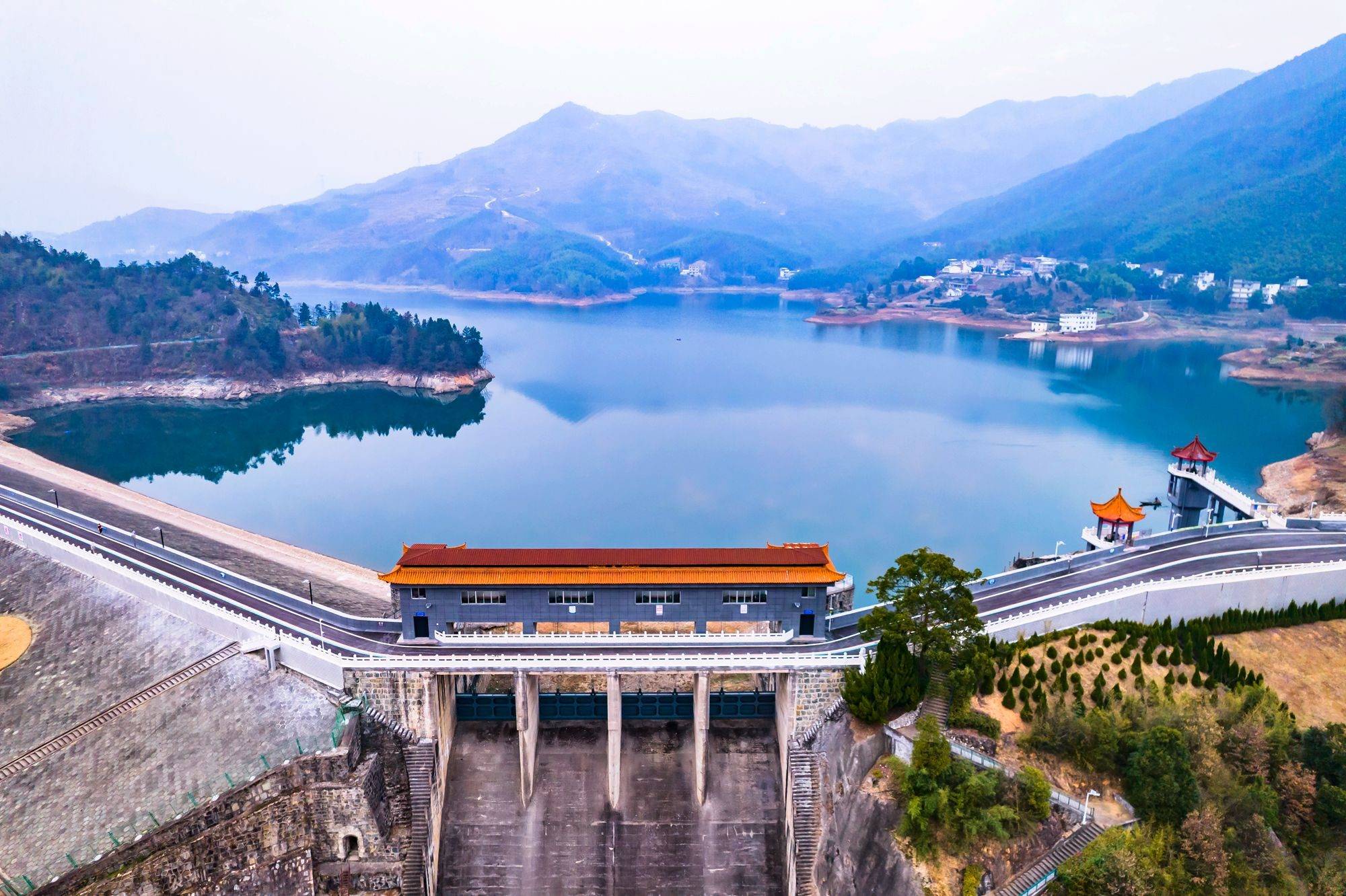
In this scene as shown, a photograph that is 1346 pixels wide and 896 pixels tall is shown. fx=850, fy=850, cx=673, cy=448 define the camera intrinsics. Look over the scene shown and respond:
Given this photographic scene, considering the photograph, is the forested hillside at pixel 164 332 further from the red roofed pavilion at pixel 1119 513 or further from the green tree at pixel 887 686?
the green tree at pixel 887 686

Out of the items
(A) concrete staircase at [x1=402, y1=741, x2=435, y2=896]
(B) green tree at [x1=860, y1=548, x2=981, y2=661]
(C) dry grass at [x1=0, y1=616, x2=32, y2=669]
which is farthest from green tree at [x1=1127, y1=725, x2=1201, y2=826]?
(C) dry grass at [x1=0, y1=616, x2=32, y2=669]

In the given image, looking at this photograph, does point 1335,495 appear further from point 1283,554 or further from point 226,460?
point 226,460

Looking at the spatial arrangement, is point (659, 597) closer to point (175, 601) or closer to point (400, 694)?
point (400, 694)

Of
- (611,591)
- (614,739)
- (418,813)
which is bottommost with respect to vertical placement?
(418,813)

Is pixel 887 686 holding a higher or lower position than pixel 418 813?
higher

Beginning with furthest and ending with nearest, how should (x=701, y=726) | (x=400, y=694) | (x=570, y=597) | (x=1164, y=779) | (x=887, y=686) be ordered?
(x=570, y=597), (x=701, y=726), (x=400, y=694), (x=887, y=686), (x=1164, y=779)

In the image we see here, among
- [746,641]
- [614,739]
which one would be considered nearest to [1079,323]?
[746,641]

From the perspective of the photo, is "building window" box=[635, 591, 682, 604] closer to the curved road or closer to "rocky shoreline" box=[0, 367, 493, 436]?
the curved road
